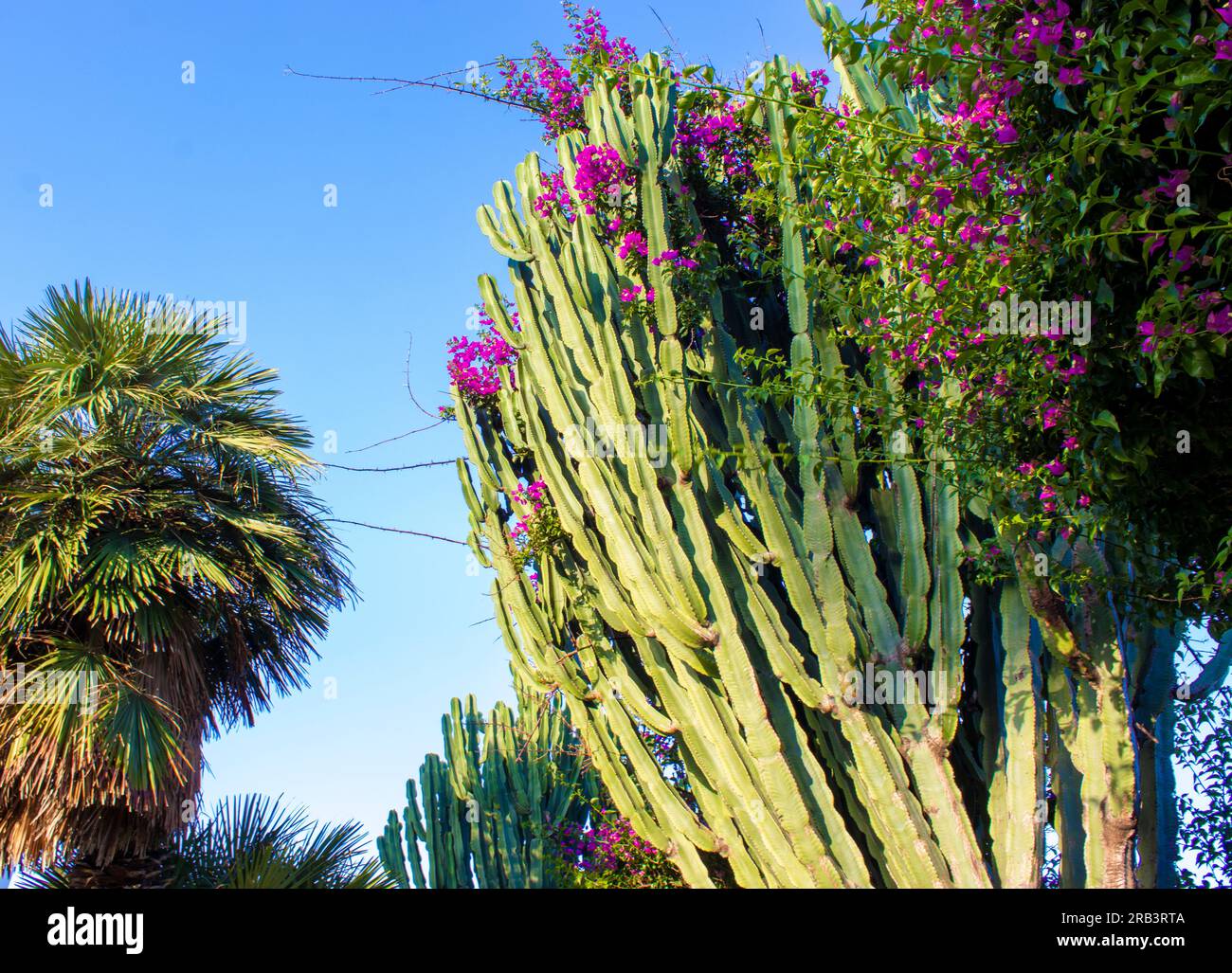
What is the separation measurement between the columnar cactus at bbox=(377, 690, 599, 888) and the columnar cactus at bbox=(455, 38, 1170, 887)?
2.44 m

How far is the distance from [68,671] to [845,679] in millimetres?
4458

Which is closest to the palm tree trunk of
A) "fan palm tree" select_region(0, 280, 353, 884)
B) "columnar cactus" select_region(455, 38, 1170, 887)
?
"fan palm tree" select_region(0, 280, 353, 884)

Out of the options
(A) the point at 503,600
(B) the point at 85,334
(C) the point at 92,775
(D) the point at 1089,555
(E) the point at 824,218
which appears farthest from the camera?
(A) the point at 503,600

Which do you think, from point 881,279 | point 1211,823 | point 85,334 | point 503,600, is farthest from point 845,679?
point 85,334

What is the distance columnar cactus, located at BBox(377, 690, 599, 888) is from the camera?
8.96m

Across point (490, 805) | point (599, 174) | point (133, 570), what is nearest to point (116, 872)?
point (133, 570)

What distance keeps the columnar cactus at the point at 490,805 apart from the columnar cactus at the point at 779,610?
96.2 inches

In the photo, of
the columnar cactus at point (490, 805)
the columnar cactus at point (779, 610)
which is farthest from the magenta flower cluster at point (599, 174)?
the columnar cactus at point (490, 805)

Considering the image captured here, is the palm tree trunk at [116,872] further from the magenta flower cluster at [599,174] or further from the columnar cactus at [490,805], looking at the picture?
the magenta flower cluster at [599,174]

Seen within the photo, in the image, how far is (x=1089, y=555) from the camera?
4707mm

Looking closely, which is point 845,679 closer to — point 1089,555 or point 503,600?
point 1089,555

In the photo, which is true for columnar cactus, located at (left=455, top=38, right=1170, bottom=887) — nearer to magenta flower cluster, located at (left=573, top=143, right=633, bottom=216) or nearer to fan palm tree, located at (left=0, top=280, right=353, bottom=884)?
magenta flower cluster, located at (left=573, top=143, right=633, bottom=216)

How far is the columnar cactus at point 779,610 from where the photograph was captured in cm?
507

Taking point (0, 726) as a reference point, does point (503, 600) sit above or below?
above
